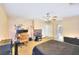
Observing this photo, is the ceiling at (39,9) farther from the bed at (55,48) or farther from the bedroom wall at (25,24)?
the bed at (55,48)

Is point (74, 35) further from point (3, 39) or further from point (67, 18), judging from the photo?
point (3, 39)

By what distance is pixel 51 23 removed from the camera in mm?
1476

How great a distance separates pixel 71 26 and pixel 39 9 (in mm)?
413

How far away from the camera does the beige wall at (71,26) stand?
145cm

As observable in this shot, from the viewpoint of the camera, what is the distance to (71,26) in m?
1.45

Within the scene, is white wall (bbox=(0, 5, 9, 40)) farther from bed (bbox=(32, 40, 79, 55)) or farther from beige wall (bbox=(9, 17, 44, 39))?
bed (bbox=(32, 40, 79, 55))

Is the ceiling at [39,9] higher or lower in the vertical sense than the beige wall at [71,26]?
higher

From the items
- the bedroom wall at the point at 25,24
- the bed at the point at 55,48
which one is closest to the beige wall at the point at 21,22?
the bedroom wall at the point at 25,24

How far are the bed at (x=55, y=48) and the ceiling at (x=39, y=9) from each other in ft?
1.09

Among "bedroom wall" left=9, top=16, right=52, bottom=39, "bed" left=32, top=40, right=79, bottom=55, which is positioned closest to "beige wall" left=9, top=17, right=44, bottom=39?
"bedroom wall" left=9, top=16, right=52, bottom=39

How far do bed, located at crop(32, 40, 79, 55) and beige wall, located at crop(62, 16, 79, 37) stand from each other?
122 mm

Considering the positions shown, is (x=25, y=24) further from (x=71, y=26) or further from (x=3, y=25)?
(x=71, y=26)

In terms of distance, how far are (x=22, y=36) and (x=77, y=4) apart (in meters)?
0.73
